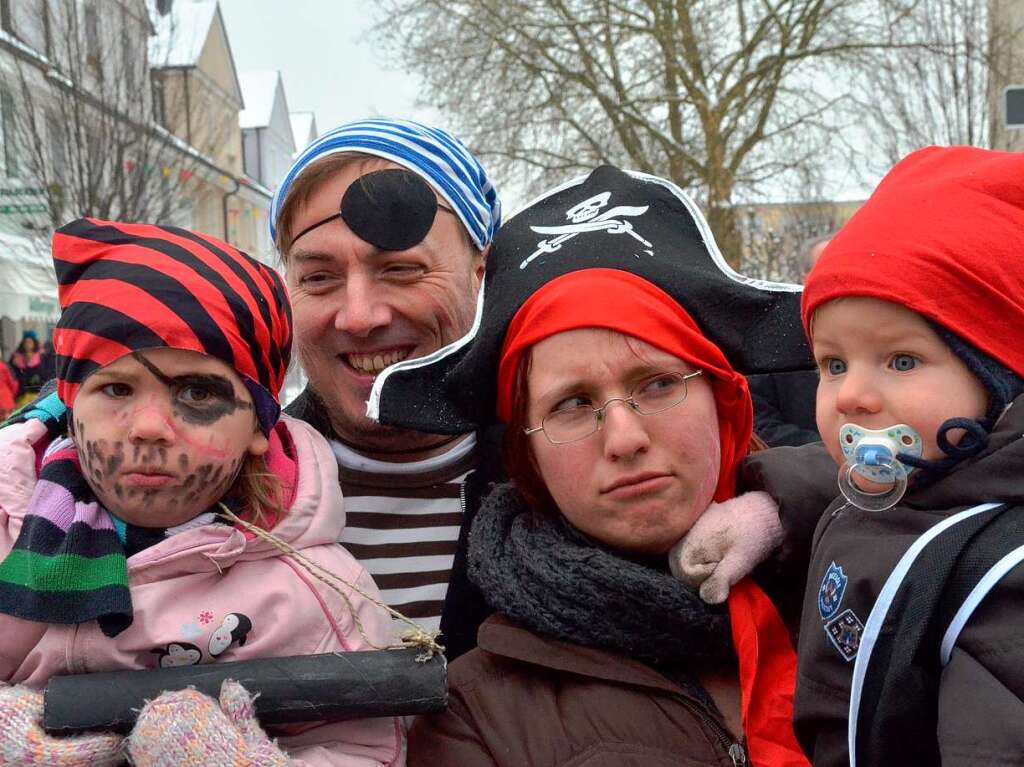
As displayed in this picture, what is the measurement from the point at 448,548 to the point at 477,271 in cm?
73

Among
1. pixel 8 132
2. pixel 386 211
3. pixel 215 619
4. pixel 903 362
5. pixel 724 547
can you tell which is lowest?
pixel 215 619

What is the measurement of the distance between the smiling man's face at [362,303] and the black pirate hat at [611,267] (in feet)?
0.91

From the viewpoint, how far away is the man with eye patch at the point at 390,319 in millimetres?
2344

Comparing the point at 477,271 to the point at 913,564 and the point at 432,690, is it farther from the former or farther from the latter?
the point at 913,564

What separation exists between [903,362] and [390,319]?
1220 mm

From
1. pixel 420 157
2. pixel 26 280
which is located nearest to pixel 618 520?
pixel 420 157

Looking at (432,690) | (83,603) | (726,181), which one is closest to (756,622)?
(432,690)

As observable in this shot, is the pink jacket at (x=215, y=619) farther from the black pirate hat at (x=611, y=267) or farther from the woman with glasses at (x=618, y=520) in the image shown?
the black pirate hat at (x=611, y=267)

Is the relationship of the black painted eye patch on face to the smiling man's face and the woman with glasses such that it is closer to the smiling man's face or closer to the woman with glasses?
the smiling man's face

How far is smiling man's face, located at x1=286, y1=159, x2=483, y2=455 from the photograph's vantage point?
93.1 inches

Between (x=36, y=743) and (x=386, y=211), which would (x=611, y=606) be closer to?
(x=36, y=743)

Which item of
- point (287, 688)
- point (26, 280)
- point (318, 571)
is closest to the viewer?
point (287, 688)

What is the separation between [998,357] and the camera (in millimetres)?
1500

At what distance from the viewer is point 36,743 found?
156cm
